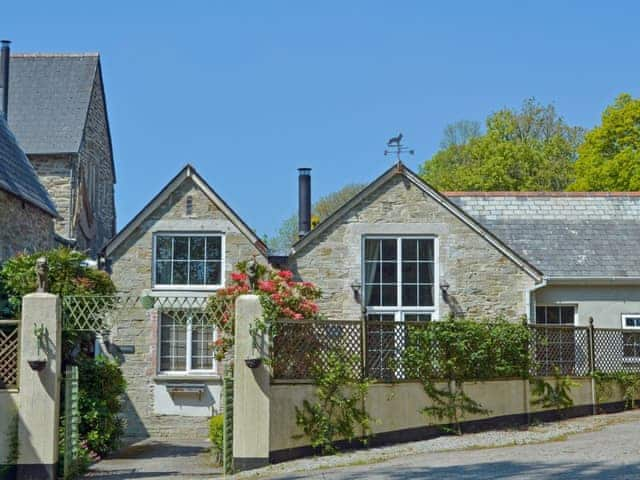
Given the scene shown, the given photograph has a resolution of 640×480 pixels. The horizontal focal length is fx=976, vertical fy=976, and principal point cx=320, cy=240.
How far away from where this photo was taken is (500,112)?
53.2m

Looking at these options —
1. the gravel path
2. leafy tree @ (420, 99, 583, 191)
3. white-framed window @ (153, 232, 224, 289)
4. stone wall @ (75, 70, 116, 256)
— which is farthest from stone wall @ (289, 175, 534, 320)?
leafy tree @ (420, 99, 583, 191)

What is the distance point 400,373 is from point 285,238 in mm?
39367

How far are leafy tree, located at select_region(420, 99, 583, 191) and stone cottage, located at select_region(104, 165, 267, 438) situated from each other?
90.1 feet

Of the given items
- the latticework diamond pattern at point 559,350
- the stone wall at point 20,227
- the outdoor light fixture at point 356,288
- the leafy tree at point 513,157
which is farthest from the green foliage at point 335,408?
the leafy tree at point 513,157

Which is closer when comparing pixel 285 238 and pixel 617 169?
pixel 617 169

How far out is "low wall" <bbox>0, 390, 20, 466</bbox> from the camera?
1334cm

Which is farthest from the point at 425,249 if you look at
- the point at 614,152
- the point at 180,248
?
the point at 614,152

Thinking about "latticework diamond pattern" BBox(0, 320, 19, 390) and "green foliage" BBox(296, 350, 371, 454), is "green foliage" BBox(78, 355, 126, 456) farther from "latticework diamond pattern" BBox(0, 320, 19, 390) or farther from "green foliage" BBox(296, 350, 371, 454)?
"green foliage" BBox(296, 350, 371, 454)

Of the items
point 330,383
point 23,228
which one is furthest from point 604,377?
point 23,228

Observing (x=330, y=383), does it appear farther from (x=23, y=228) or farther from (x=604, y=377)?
(x=23, y=228)

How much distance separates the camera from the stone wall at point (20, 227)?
2166 cm

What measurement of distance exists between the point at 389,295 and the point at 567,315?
4302 mm

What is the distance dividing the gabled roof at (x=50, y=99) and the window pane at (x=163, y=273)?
12967 mm

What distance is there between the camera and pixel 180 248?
22797 mm
